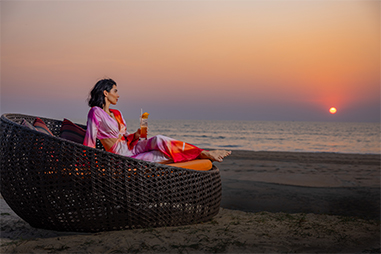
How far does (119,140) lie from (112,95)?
0.57 meters

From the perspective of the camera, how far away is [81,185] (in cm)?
286

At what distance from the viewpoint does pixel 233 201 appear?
484 cm

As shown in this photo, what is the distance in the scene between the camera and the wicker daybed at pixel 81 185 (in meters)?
2.87

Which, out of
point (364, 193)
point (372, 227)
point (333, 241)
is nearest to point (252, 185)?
point (364, 193)

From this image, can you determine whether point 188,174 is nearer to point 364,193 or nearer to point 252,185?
point 252,185

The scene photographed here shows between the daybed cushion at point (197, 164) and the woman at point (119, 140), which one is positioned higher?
the woman at point (119, 140)

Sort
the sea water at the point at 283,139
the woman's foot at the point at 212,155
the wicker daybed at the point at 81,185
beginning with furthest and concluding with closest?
the sea water at the point at 283,139 < the woman's foot at the point at 212,155 < the wicker daybed at the point at 81,185

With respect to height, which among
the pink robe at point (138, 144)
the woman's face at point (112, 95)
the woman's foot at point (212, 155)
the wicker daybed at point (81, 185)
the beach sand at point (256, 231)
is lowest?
the beach sand at point (256, 231)

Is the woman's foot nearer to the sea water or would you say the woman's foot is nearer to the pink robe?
the pink robe

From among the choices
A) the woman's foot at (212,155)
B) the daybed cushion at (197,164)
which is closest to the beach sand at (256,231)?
the daybed cushion at (197,164)

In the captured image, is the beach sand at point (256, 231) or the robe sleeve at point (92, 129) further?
the robe sleeve at point (92, 129)

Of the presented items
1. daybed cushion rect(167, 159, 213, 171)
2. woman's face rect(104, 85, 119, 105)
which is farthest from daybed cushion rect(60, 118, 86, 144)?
daybed cushion rect(167, 159, 213, 171)

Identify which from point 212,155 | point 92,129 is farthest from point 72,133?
point 212,155

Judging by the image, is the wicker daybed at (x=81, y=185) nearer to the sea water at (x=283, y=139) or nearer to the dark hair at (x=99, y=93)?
the dark hair at (x=99, y=93)
